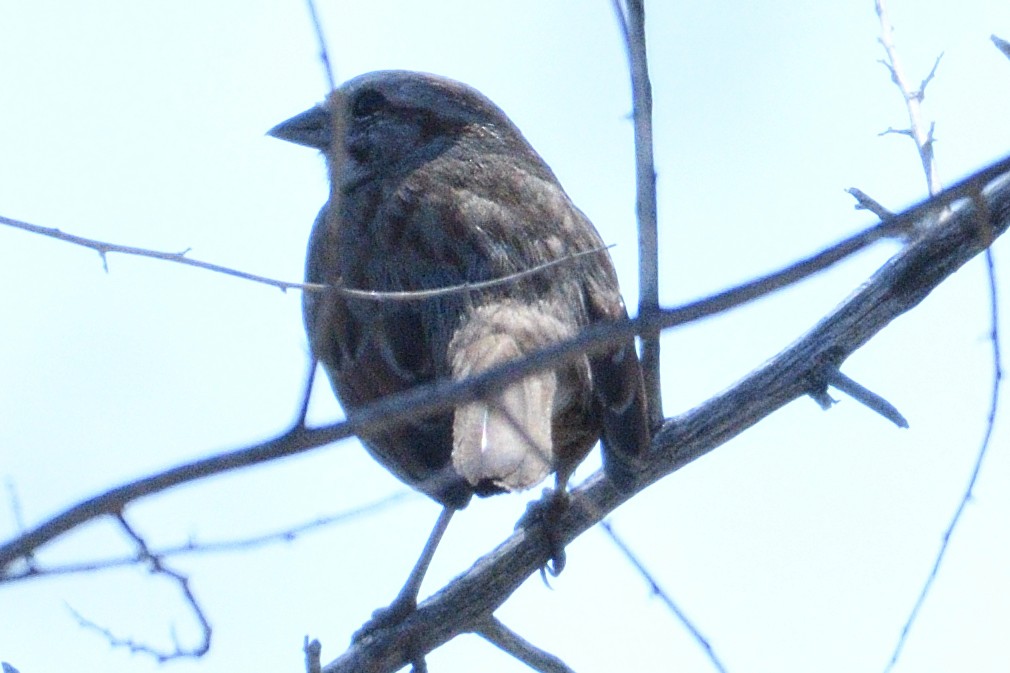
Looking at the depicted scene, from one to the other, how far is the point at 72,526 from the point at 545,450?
2456 mm

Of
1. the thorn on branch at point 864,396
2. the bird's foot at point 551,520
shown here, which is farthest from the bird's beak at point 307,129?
the thorn on branch at point 864,396

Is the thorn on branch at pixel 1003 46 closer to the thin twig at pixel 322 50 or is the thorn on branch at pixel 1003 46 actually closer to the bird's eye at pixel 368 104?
the thin twig at pixel 322 50

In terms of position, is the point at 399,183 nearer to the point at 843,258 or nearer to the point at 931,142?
the point at 931,142

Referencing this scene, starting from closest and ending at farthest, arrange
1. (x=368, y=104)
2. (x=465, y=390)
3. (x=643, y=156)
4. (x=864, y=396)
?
1. (x=465, y=390)
2. (x=643, y=156)
3. (x=864, y=396)
4. (x=368, y=104)

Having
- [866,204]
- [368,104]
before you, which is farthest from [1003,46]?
[368,104]

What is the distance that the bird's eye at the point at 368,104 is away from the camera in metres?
6.87

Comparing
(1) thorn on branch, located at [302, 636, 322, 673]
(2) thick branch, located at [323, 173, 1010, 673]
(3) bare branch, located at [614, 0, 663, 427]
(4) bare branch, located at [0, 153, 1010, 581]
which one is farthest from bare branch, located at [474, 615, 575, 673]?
(4) bare branch, located at [0, 153, 1010, 581]

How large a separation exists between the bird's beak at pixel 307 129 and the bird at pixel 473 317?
20.0 inches

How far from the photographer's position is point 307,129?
703 cm

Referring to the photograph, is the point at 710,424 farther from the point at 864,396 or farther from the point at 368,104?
the point at 368,104

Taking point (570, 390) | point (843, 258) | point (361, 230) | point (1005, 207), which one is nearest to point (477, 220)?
point (361, 230)

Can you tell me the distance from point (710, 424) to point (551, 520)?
678mm

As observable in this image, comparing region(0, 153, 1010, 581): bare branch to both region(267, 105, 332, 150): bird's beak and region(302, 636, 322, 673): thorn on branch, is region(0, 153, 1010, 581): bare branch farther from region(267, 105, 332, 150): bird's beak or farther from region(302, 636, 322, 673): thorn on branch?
region(267, 105, 332, 150): bird's beak

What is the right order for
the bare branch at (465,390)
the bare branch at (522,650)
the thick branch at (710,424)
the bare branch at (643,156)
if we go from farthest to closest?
the bare branch at (522,650) < the thick branch at (710,424) < the bare branch at (643,156) < the bare branch at (465,390)
